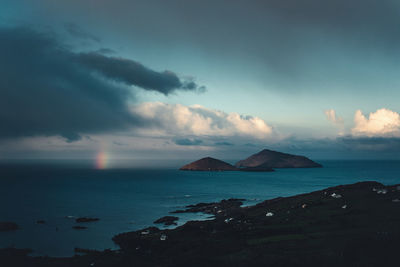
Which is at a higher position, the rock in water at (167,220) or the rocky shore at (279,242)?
the rocky shore at (279,242)

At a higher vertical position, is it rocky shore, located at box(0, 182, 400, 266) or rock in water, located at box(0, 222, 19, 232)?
rocky shore, located at box(0, 182, 400, 266)

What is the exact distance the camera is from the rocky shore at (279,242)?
120 ft

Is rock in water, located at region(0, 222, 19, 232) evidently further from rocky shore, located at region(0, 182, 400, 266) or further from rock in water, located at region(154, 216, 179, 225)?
rock in water, located at region(154, 216, 179, 225)

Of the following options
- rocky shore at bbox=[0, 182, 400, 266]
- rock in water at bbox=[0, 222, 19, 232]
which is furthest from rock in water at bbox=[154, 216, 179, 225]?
rock in water at bbox=[0, 222, 19, 232]

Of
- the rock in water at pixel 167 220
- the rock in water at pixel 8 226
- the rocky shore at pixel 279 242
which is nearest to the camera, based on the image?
the rocky shore at pixel 279 242

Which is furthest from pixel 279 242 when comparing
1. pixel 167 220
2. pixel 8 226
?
pixel 8 226

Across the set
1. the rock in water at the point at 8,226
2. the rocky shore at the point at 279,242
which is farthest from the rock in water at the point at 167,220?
the rock in water at the point at 8,226

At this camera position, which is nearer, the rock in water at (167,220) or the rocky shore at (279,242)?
the rocky shore at (279,242)

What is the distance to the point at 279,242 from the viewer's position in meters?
44.9

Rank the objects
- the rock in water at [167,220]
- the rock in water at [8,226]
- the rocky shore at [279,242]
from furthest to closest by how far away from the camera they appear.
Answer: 1. the rock in water at [167,220]
2. the rock in water at [8,226]
3. the rocky shore at [279,242]

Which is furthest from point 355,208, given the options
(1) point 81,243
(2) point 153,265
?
(1) point 81,243

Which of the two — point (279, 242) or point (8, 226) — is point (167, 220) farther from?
point (279, 242)

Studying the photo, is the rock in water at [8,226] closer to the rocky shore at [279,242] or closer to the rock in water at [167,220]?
the rocky shore at [279,242]

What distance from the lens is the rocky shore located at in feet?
120
